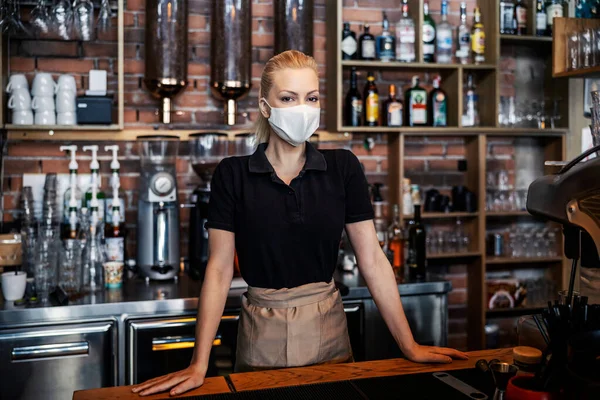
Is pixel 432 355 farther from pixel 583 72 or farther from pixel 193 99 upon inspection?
pixel 193 99

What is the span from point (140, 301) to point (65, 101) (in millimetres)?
1032

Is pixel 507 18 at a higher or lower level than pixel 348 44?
higher

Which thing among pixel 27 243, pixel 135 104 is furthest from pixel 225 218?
pixel 135 104

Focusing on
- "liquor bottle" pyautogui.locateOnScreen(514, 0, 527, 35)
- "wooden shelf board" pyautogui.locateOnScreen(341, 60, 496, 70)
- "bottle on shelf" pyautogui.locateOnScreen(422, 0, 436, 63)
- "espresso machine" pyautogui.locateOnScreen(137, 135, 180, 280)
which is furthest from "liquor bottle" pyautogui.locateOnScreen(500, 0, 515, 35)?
"espresso machine" pyautogui.locateOnScreen(137, 135, 180, 280)

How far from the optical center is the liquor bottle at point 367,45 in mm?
3287

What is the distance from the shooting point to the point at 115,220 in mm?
2924

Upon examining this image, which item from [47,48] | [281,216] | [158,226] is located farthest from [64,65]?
[281,216]

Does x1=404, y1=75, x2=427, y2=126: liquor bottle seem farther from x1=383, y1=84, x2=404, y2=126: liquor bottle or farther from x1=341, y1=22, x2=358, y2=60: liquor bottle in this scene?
x1=341, y1=22, x2=358, y2=60: liquor bottle

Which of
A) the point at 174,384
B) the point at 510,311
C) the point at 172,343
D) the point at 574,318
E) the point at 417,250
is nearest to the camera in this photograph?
the point at 574,318

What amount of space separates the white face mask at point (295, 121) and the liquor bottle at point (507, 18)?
1.98 meters

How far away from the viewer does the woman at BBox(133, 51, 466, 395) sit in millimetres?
1808

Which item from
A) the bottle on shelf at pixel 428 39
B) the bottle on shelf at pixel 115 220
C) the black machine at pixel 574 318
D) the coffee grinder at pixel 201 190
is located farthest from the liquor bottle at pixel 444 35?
the black machine at pixel 574 318

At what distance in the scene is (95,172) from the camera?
9.78ft

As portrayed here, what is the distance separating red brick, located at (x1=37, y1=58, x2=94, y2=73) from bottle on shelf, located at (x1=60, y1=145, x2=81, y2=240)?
0.39m
